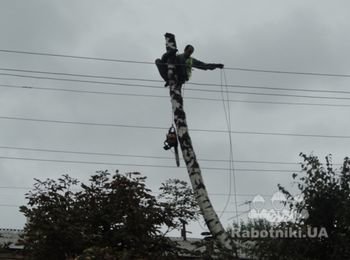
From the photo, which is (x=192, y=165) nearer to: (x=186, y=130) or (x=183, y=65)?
(x=186, y=130)

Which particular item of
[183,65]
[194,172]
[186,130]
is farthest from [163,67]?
[194,172]

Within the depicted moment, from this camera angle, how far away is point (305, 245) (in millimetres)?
10359

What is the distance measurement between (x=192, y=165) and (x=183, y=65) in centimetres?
209

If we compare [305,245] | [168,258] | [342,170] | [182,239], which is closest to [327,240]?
[305,245]

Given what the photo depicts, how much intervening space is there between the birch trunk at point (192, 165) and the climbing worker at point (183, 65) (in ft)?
0.40

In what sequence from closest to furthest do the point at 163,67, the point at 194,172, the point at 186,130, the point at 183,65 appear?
the point at 194,172, the point at 186,130, the point at 183,65, the point at 163,67

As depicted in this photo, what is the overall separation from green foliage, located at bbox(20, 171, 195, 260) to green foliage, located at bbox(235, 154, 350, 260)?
1785 millimetres

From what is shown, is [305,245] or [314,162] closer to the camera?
[305,245]

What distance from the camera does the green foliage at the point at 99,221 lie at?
9.84 metres

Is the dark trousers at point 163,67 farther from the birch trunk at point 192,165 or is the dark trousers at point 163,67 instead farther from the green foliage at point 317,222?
the green foliage at point 317,222

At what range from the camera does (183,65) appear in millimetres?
10875

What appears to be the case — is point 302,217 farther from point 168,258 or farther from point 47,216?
point 47,216

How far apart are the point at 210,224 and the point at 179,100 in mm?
2465

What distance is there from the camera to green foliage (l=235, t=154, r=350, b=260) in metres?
10.2
